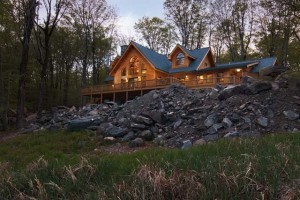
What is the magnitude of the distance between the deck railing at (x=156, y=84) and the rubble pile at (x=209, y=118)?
37.2ft

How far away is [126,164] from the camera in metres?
6.41

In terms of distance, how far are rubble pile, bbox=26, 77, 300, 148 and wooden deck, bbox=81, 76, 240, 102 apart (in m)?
11.4

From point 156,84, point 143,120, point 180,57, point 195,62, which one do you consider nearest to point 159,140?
Answer: point 143,120

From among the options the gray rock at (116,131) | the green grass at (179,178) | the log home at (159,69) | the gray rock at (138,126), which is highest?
the log home at (159,69)

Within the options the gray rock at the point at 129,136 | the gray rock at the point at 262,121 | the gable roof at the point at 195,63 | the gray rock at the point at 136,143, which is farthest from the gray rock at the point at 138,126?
the gable roof at the point at 195,63

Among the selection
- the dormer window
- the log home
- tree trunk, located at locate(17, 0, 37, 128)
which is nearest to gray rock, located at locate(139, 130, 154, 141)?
tree trunk, located at locate(17, 0, 37, 128)

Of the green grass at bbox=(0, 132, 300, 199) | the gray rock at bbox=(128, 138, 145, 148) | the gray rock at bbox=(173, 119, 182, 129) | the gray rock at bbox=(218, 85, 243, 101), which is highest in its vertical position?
the gray rock at bbox=(218, 85, 243, 101)

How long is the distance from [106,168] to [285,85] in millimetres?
11283

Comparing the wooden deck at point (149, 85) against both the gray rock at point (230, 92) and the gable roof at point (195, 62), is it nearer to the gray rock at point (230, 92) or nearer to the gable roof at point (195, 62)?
the gable roof at point (195, 62)

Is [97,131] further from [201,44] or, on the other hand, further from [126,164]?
[201,44]

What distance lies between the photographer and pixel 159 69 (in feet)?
126

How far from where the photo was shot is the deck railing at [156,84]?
29178 millimetres

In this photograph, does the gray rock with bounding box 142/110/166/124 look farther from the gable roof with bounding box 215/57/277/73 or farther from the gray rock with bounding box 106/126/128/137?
the gable roof with bounding box 215/57/277/73

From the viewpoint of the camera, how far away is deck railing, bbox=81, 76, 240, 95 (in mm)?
29178
